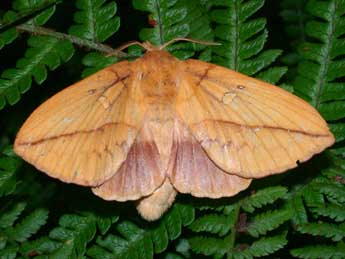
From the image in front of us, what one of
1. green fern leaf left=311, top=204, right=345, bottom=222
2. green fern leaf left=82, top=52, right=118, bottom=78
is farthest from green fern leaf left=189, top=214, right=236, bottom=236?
green fern leaf left=82, top=52, right=118, bottom=78

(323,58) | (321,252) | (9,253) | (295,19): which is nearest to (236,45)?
(323,58)

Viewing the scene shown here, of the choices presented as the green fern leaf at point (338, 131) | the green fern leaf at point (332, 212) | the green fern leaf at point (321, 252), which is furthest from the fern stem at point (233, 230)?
the green fern leaf at point (338, 131)

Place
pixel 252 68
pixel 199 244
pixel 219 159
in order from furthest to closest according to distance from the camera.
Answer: pixel 252 68, pixel 199 244, pixel 219 159

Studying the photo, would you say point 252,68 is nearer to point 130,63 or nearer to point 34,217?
point 130,63

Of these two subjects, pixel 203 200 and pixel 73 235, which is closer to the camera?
pixel 203 200

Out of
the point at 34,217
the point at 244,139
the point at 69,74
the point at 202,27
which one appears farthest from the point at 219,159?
the point at 69,74

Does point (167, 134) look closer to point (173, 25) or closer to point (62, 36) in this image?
point (173, 25)

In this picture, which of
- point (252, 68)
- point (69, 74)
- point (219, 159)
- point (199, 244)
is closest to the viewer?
point (219, 159)
